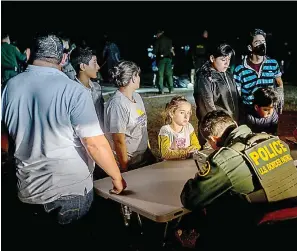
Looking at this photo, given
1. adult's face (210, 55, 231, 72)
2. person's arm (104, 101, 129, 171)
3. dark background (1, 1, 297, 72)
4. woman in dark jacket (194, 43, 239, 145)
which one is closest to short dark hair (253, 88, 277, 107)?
woman in dark jacket (194, 43, 239, 145)

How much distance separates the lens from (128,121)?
143 inches

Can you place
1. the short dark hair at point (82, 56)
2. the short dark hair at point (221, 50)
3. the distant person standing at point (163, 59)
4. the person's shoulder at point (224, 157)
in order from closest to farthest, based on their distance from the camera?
1. the person's shoulder at point (224, 157)
2. the short dark hair at point (82, 56)
3. the short dark hair at point (221, 50)
4. the distant person standing at point (163, 59)

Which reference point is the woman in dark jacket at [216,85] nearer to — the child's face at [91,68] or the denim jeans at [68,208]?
the child's face at [91,68]

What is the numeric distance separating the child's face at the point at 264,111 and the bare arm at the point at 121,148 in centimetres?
170

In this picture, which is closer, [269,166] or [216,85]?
[269,166]

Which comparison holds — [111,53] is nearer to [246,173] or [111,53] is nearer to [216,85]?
[216,85]

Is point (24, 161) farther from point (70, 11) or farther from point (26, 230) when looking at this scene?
point (70, 11)

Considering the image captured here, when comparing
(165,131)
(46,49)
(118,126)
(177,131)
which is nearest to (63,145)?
(46,49)

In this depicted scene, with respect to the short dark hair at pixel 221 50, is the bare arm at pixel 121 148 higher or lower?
lower

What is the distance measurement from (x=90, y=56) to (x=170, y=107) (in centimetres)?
96

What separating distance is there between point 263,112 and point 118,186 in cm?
229

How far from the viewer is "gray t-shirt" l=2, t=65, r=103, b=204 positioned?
8.00 ft

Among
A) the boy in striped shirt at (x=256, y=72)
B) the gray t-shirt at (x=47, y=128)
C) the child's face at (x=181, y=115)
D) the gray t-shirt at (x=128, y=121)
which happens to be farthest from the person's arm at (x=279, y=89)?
the gray t-shirt at (x=47, y=128)

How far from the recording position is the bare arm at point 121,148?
11.6ft
